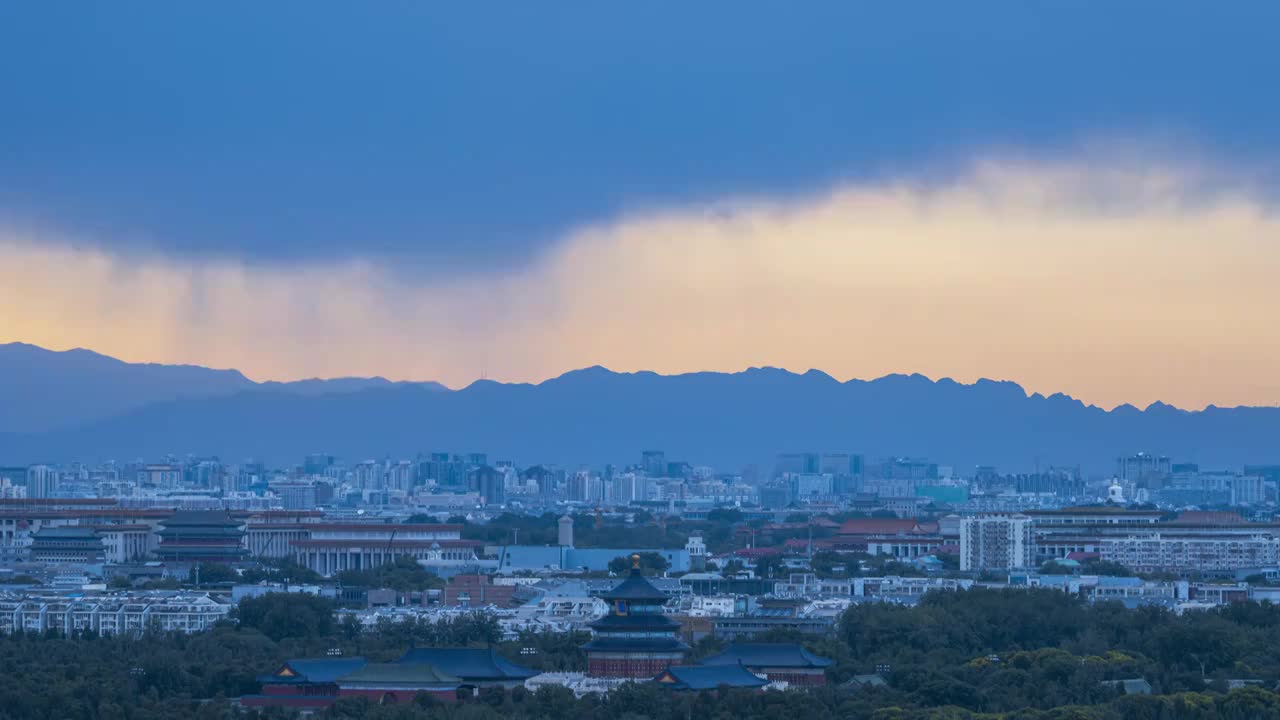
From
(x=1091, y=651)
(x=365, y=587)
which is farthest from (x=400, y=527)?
(x=1091, y=651)

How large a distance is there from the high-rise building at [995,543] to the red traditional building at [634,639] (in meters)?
A: 58.0

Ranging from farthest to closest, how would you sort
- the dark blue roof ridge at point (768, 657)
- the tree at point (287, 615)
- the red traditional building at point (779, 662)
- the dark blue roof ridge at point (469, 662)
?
the tree at point (287, 615) → the dark blue roof ridge at point (768, 657) → the red traditional building at point (779, 662) → the dark blue roof ridge at point (469, 662)

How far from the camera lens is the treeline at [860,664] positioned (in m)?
55.8

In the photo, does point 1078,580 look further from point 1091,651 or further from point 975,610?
point 1091,651

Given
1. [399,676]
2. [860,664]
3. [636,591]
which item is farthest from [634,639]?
[399,676]

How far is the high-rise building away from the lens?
124188 millimetres

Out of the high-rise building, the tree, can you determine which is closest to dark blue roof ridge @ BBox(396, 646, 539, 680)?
the tree

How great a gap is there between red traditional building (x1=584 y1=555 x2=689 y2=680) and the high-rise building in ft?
190

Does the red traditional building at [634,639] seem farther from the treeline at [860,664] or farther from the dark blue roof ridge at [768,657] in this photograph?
the treeline at [860,664]

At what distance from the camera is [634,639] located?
214ft

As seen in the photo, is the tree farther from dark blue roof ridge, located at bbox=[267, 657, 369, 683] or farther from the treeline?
dark blue roof ridge, located at bbox=[267, 657, 369, 683]

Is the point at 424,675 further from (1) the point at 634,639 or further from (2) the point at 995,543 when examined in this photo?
(2) the point at 995,543

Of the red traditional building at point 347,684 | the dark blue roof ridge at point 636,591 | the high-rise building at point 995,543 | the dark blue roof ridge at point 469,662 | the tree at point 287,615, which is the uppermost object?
the high-rise building at point 995,543

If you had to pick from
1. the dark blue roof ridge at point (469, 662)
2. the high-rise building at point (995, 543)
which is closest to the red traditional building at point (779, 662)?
the dark blue roof ridge at point (469, 662)
